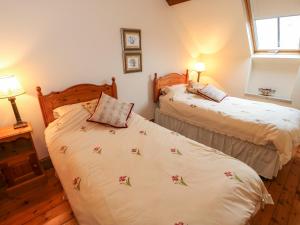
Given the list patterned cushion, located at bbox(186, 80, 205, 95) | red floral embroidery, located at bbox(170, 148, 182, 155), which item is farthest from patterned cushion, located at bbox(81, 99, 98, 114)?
patterned cushion, located at bbox(186, 80, 205, 95)

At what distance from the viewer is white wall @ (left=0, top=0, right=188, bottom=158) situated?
1.90 meters

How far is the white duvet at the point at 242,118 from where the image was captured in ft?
6.40

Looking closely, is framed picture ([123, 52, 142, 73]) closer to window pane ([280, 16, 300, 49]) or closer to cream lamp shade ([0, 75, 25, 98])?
cream lamp shade ([0, 75, 25, 98])

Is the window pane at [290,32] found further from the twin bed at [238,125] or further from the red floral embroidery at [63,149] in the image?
the red floral embroidery at [63,149]

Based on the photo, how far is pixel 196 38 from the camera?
3697 mm

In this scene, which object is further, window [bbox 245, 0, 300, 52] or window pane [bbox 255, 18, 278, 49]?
window pane [bbox 255, 18, 278, 49]

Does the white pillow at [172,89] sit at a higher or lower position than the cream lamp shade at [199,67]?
lower

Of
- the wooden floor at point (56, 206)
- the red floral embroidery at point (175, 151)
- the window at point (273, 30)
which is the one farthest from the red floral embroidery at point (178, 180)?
the window at point (273, 30)

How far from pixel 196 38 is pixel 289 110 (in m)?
2.18

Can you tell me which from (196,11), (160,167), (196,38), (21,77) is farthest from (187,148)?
(196,38)

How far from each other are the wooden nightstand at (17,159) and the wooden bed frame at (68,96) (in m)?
0.29

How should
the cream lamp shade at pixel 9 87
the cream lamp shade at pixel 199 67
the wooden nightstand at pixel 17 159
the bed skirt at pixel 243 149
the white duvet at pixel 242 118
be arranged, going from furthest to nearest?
the cream lamp shade at pixel 199 67, the bed skirt at pixel 243 149, the white duvet at pixel 242 118, the wooden nightstand at pixel 17 159, the cream lamp shade at pixel 9 87

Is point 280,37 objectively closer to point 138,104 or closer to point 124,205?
point 138,104

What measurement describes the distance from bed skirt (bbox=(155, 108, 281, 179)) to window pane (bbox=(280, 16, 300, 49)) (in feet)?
6.99
